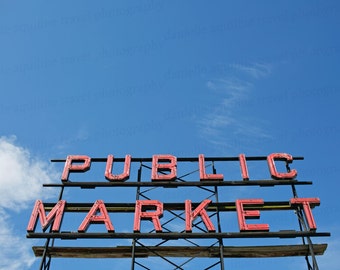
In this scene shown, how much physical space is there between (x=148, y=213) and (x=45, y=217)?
12.8 feet

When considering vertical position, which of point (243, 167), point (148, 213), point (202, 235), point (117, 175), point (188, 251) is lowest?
point (188, 251)

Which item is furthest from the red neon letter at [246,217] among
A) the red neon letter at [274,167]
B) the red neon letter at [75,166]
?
the red neon letter at [75,166]

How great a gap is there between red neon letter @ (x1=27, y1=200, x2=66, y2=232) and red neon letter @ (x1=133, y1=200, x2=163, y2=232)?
2.90 metres

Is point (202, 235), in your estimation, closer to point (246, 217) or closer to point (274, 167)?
point (246, 217)

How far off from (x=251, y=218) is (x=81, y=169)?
735 centimetres

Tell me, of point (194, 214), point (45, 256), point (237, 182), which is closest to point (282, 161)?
point (237, 182)

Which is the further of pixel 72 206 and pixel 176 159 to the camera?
pixel 176 159

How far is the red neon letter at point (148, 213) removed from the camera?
1504cm

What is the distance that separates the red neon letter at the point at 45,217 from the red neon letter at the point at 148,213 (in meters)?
2.90

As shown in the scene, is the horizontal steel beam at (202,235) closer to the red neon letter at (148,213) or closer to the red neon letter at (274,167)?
the red neon letter at (148,213)

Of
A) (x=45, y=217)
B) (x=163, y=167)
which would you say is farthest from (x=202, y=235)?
(x=45, y=217)

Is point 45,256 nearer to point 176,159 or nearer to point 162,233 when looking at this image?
point 162,233

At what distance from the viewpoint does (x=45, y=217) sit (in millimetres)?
15492

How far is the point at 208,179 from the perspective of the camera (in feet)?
55.3
